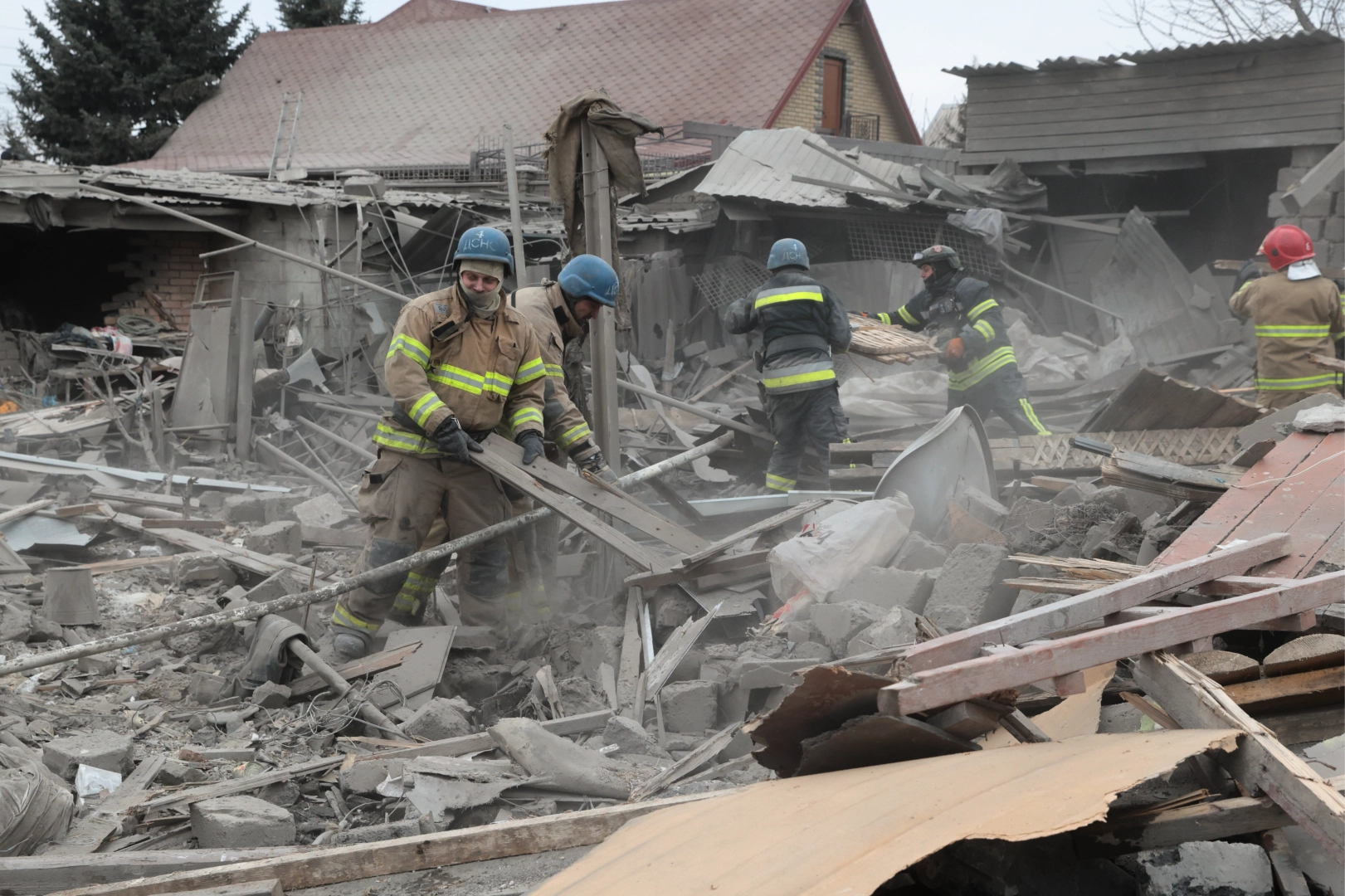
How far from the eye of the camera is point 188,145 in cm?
2391

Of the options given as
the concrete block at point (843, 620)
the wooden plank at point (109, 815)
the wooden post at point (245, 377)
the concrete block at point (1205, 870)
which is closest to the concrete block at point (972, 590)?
the concrete block at point (843, 620)

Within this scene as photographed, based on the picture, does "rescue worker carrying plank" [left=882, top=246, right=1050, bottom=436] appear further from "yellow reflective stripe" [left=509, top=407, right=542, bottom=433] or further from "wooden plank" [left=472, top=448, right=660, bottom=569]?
"wooden plank" [left=472, top=448, right=660, bottom=569]

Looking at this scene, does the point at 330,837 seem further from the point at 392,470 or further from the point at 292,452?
the point at 292,452

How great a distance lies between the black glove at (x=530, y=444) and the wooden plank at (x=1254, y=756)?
3125mm

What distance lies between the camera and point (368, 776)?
3729 mm

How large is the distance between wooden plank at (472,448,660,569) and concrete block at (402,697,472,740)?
1039 mm

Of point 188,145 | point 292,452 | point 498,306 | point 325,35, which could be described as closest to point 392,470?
point 498,306

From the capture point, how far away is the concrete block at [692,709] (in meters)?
4.43

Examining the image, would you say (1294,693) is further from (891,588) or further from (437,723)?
(437,723)

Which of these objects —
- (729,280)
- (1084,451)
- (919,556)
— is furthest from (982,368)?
(729,280)

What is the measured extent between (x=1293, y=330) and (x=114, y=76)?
27.4 m

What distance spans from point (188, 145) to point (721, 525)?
2162 centimetres

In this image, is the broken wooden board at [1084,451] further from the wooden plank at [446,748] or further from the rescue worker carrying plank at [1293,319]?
the wooden plank at [446,748]

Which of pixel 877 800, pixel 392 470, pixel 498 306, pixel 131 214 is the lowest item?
pixel 877 800
